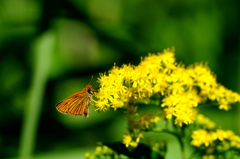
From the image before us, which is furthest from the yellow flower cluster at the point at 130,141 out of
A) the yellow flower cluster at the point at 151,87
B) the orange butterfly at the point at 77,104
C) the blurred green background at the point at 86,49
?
the blurred green background at the point at 86,49

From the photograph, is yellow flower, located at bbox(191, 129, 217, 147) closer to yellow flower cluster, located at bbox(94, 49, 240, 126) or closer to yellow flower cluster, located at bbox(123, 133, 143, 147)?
yellow flower cluster, located at bbox(94, 49, 240, 126)

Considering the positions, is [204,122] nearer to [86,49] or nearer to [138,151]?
[138,151]

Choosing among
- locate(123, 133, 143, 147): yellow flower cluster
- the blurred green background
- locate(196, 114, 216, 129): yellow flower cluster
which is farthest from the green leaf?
the blurred green background

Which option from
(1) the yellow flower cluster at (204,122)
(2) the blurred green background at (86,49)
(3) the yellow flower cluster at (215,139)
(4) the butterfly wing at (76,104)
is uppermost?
(2) the blurred green background at (86,49)

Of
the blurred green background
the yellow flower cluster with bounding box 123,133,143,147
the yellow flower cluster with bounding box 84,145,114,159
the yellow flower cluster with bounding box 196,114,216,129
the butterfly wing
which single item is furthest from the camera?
the blurred green background

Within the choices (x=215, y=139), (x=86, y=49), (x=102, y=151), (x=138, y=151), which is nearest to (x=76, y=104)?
(x=102, y=151)

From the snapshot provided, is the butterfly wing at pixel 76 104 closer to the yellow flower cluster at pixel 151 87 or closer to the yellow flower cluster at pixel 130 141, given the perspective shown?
the yellow flower cluster at pixel 151 87
